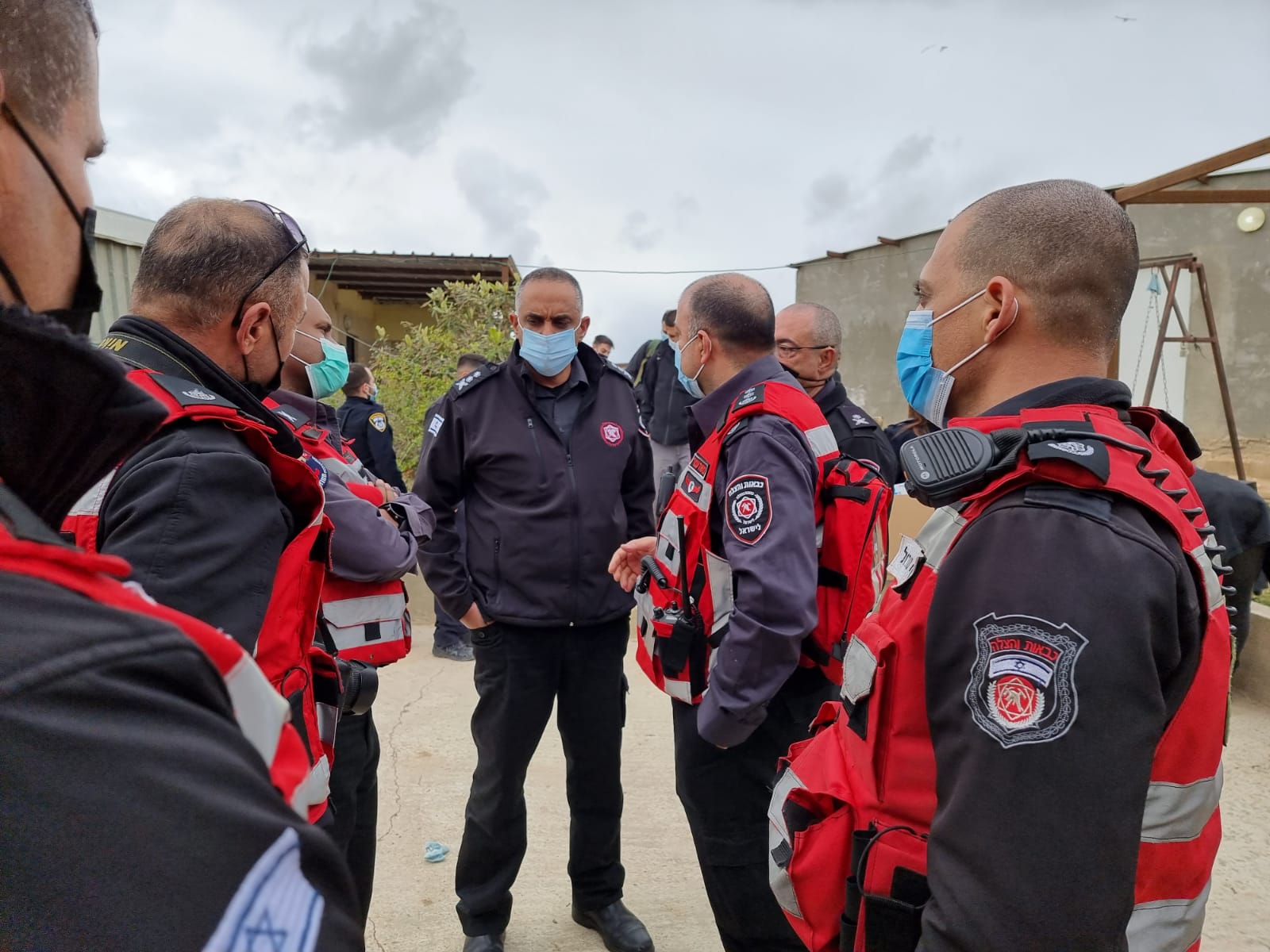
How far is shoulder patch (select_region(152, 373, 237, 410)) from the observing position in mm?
1567

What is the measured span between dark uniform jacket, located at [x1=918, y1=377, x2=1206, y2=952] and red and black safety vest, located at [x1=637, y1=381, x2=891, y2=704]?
1382 mm

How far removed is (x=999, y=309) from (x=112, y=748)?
1527 millimetres

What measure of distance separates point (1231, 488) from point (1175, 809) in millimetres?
3619

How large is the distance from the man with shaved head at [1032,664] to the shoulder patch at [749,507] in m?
0.78

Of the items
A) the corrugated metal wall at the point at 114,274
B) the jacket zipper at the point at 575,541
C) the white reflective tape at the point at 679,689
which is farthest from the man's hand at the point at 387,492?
the corrugated metal wall at the point at 114,274

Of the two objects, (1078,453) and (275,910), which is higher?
(1078,453)

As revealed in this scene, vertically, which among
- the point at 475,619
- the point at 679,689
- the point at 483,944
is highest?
the point at 475,619

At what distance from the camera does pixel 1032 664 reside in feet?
3.69

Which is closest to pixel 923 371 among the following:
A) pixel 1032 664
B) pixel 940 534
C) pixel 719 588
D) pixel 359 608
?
pixel 940 534

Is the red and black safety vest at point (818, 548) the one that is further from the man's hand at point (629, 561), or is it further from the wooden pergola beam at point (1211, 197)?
the wooden pergola beam at point (1211, 197)

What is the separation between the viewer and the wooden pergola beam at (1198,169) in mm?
4953

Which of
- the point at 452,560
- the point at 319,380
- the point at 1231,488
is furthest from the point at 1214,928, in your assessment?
the point at 319,380

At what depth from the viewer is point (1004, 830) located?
1113mm

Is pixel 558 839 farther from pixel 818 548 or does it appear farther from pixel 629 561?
pixel 818 548
